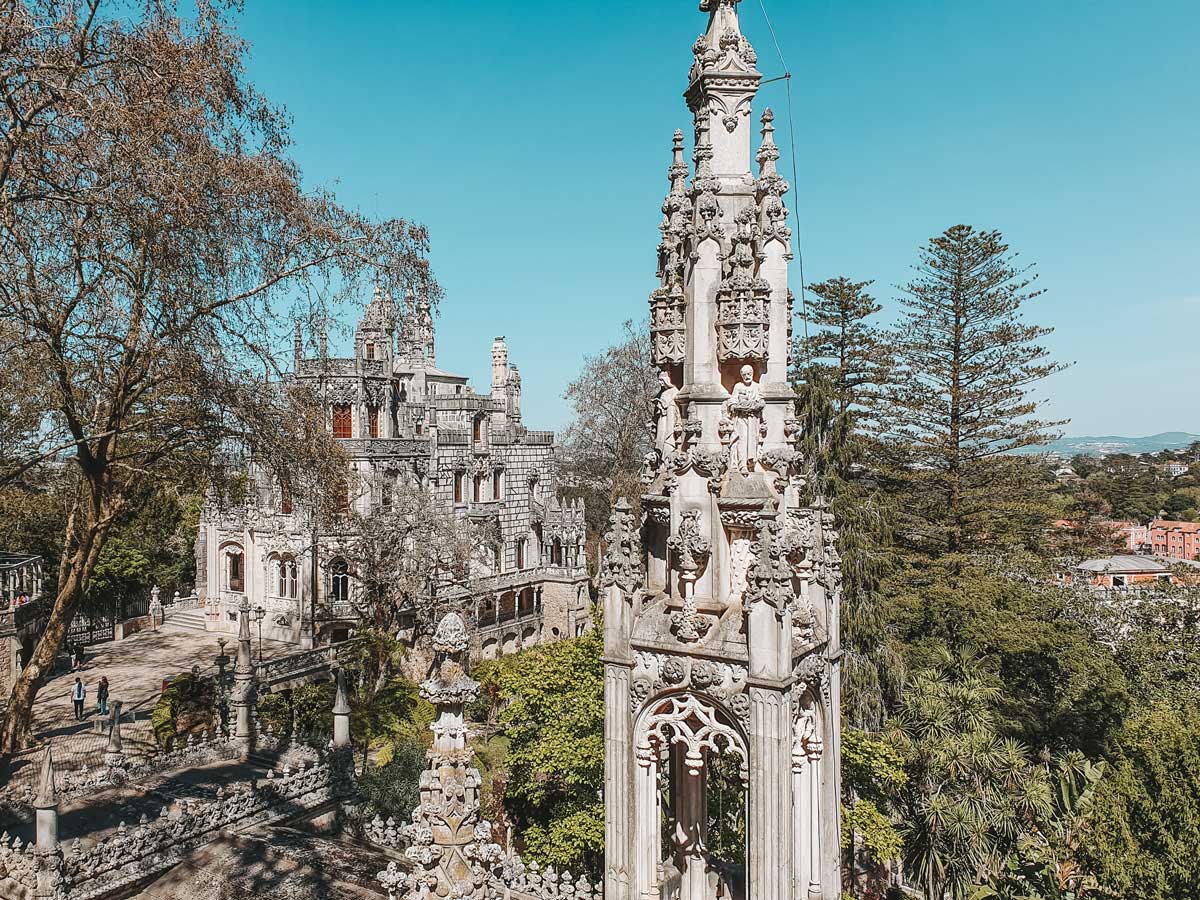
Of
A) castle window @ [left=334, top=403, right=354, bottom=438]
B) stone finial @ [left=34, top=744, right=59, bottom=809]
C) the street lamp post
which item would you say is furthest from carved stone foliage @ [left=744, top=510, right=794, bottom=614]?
castle window @ [left=334, top=403, right=354, bottom=438]

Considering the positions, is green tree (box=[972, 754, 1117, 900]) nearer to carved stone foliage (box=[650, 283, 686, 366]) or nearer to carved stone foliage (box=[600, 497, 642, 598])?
carved stone foliage (box=[600, 497, 642, 598])

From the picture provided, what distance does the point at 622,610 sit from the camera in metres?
5.92

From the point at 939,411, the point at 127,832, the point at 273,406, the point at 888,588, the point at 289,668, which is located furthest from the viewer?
the point at 939,411

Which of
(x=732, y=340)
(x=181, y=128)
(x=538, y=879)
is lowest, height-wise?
(x=538, y=879)

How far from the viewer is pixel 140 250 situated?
358 inches

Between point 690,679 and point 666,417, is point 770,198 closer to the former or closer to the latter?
point 666,417

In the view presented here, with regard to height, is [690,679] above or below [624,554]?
below

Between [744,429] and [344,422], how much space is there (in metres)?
26.9

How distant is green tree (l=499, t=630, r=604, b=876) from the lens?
11797mm

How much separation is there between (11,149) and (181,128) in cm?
179

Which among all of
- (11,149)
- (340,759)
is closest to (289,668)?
(340,759)

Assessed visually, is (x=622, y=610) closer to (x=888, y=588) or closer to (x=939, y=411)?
(x=888, y=588)

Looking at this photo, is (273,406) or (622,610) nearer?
(622,610)

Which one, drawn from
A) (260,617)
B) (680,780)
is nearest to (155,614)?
(260,617)
